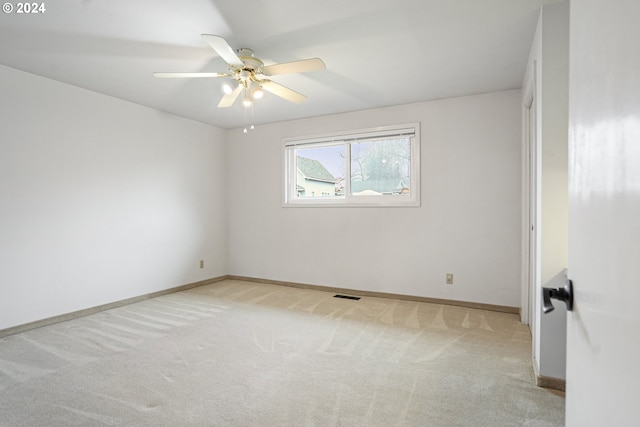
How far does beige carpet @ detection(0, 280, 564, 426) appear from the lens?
5.90 feet

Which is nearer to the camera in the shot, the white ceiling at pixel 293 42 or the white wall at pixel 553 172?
the white wall at pixel 553 172

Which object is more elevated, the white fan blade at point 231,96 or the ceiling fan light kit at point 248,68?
the ceiling fan light kit at point 248,68

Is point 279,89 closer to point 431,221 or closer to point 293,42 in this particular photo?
point 293,42

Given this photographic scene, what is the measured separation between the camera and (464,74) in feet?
10.5

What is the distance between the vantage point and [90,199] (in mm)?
3633

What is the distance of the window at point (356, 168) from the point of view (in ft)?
13.8

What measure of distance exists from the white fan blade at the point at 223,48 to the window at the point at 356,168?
225 centimetres

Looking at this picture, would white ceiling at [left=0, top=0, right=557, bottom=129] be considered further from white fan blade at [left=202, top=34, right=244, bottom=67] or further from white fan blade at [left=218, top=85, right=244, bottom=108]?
white fan blade at [left=218, top=85, right=244, bottom=108]

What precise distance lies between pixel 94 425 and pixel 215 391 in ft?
2.00

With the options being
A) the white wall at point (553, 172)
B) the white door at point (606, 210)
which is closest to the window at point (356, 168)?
the white wall at point (553, 172)

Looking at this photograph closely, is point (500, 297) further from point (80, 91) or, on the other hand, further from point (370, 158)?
point (80, 91)

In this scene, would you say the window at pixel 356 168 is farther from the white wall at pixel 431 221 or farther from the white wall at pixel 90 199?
the white wall at pixel 90 199

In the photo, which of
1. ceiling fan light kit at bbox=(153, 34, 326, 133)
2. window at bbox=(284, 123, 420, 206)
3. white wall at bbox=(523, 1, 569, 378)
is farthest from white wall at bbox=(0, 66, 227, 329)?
white wall at bbox=(523, 1, 569, 378)

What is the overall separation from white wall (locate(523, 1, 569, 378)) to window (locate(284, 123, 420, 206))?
6.47 ft
